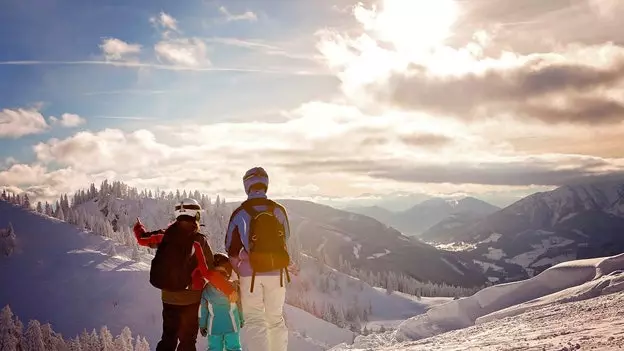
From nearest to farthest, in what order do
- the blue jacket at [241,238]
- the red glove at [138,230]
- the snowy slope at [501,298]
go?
the blue jacket at [241,238] < the red glove at [138,230] < the snowy slope at [501,298]

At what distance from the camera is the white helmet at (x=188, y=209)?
409 inches

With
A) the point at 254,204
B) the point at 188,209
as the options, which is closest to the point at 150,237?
the point at 188,209

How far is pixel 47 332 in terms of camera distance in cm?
12038

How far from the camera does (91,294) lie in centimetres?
16562

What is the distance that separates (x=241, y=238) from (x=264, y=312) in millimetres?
1571

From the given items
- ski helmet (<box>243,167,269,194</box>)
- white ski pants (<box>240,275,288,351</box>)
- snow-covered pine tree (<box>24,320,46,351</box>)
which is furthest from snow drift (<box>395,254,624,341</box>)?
snow-covered pine tree (<box>24,320,46,351</box>)

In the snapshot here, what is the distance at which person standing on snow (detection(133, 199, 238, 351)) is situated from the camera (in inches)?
398

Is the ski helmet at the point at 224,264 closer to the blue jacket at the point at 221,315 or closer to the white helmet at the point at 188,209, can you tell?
the blue jacket at the point at 221,315

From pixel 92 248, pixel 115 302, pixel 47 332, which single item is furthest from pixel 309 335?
pixel 92 248

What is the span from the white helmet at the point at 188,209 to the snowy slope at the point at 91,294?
140805 millimetres

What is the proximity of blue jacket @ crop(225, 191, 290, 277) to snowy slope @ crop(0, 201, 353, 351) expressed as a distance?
462ft

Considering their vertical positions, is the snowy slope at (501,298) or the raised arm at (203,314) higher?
the raised arm at (203,314)

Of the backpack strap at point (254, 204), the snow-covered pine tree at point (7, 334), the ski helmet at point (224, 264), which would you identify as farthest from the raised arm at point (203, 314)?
the snow-covered pine tree at point (7, 334)

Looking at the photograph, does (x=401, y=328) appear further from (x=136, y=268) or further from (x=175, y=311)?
(x=136, y=268)
